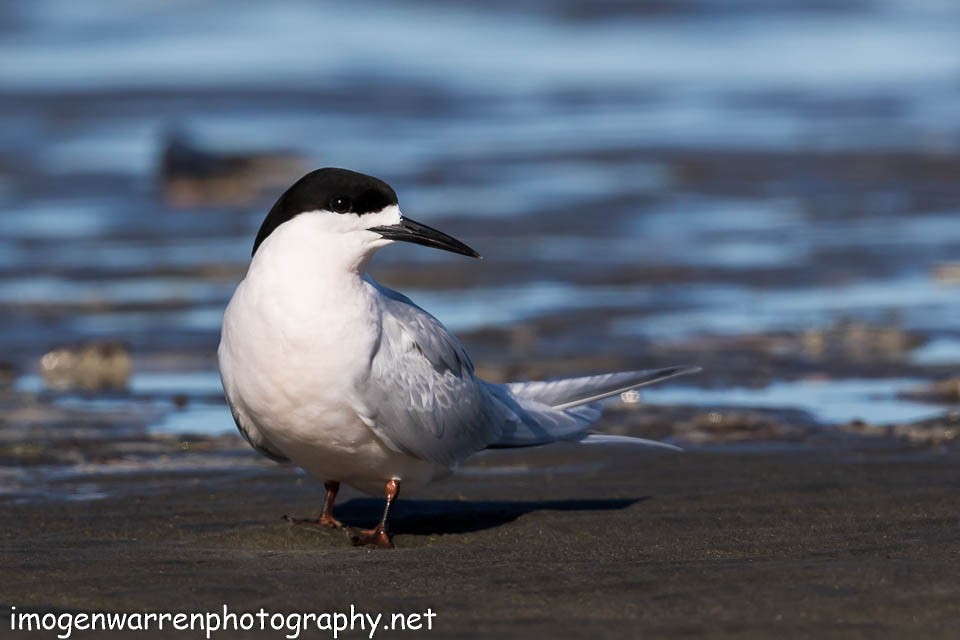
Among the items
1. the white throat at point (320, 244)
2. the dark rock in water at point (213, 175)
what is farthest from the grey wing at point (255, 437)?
the dark rock in water at point (213, 175)

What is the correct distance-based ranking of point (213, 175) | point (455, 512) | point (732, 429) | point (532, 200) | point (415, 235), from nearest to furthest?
point (415, 235), point (455, 512), point (732, 429), point (532, 200), point (213, 175)

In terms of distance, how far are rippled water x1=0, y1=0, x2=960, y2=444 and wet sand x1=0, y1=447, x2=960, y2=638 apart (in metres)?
1.05

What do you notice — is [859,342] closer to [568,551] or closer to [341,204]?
[568,551]

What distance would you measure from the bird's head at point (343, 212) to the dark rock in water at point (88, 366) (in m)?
2.64

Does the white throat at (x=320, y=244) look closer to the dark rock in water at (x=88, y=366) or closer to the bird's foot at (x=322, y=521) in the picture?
the bird's foot at (x=322, y=521)

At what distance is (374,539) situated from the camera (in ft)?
15.3

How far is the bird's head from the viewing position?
4.52 m

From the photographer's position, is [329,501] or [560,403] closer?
[329,501]

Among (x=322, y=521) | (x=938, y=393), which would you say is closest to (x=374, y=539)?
(x=322, y=521)

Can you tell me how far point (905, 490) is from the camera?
5.06 m

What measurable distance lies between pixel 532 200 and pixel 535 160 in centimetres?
155

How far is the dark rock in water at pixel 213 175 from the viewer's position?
11609 millimetres

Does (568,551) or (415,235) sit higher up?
(415,235)

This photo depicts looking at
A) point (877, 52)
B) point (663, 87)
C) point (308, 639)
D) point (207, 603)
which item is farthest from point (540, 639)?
point (877, 52)
